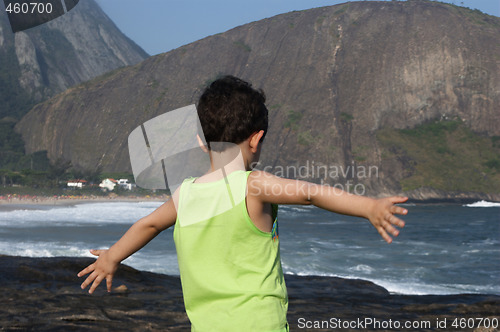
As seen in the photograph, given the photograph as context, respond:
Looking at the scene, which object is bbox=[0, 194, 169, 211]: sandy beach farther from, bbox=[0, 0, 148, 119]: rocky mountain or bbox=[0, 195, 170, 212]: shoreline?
bbox=[0, 0, 148, 119]: rocky mountain

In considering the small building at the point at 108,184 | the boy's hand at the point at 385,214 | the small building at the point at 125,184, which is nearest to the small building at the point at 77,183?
the small building at the point at 108,184

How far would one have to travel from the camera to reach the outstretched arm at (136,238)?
2033 mm

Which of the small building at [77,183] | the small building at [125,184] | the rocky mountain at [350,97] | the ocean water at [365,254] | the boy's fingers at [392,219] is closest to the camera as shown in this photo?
the boy's fingers at [392,219]

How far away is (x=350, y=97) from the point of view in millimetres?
85000

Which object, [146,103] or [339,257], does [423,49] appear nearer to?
[146,103]

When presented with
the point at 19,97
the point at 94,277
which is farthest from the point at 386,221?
the point at 19,97

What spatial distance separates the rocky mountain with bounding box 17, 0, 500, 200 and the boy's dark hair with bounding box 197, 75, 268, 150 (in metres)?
71.4

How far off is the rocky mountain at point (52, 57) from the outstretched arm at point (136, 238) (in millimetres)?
134654

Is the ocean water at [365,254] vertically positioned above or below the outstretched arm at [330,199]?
below

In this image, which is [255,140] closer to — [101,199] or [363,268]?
[363,268]

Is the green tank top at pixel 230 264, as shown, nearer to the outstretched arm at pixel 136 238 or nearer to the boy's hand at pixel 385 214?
the outstretched arm at pixel 136 238

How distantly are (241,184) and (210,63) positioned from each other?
99137 mm

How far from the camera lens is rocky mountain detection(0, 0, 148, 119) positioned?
14262 cm

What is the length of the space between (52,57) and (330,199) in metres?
178
